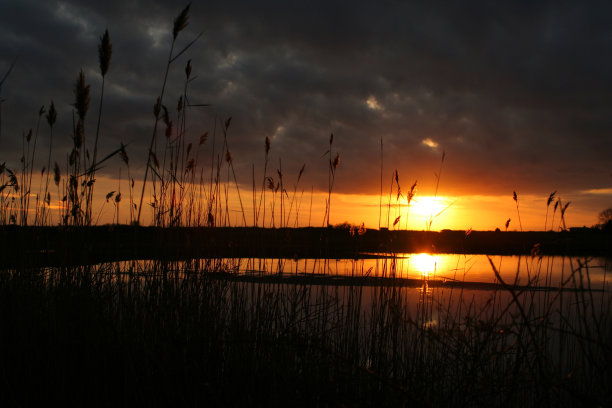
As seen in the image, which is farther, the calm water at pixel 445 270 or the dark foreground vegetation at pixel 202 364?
the calm water at pixel 445 270

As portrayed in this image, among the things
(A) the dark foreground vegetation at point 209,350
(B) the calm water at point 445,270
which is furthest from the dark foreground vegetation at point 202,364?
(B) the calm water at point 445,270

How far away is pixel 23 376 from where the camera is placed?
7.40 ft

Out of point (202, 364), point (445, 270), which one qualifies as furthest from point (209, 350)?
point (445, 270)

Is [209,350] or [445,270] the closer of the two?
[209,350]

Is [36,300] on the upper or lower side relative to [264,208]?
lower

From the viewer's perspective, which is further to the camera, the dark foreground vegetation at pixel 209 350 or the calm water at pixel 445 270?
the calm water at pixel 445 270

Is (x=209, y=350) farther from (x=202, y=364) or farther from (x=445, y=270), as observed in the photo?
(x=445, y=270)

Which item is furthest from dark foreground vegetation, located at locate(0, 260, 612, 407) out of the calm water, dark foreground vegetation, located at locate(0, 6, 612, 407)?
the calm water

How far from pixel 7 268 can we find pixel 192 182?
1850 millimetres

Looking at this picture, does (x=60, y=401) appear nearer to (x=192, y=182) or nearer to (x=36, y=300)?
(x=36, y=300)

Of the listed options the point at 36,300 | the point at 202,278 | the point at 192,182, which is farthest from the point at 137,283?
the point at 192,182

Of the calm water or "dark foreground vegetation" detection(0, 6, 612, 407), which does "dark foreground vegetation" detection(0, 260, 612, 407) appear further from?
the calm water

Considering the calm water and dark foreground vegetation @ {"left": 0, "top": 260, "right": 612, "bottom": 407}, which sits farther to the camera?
the calm water

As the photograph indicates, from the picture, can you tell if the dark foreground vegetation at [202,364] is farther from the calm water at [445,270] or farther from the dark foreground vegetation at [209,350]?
the calm water at [445,270]
